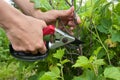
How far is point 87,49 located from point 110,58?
0.60ft

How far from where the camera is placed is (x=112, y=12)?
1915mm

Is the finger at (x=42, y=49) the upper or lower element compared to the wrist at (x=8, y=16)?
lower

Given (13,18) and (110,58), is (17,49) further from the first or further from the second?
(110,58)

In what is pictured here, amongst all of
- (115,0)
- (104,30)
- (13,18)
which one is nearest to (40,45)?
(13,18)

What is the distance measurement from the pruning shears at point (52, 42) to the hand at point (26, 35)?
0.05 meters

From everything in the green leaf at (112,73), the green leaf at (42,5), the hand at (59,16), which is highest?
the green leaf at (42,5)

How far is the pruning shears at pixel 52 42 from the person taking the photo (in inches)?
67.1

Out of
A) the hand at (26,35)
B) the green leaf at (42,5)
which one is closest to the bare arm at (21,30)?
the hand at (26,35)

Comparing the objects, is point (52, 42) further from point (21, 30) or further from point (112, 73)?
point (112, 73)

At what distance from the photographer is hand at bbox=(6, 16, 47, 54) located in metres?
1.61

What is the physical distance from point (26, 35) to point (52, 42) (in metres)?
0.24

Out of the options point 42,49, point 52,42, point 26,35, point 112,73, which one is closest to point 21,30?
point 26,35

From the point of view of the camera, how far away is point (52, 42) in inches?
71.9

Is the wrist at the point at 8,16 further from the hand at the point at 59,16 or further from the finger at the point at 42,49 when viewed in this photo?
the hand at the point at 59,16
